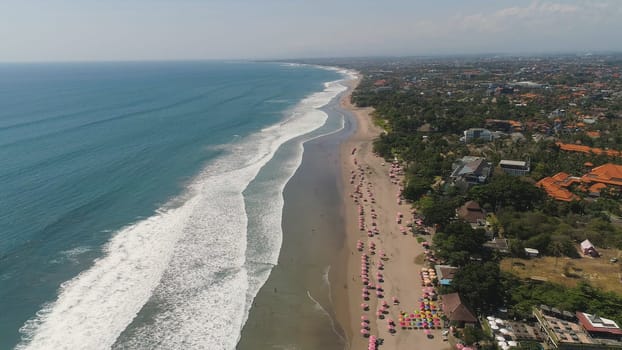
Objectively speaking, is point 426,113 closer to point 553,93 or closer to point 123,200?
point 553,93

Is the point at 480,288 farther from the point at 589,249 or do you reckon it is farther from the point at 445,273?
the point at 589,249

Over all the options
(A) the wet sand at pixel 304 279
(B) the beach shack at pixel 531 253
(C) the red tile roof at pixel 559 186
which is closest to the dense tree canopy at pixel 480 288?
(B) the beach shack at pixel 531 253

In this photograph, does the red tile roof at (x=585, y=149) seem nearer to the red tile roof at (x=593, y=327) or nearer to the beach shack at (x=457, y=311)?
the red tile roof at (x=593, y=327)

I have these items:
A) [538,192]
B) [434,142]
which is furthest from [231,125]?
[538,192]

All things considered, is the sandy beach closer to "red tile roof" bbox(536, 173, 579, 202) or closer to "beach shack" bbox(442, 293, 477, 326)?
"beach shack" bbox(442, 293, 477, 326)

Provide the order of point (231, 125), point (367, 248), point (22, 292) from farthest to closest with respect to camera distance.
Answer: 1. point (231, 125)
2. point (367, 248)
3. point (22, 292)

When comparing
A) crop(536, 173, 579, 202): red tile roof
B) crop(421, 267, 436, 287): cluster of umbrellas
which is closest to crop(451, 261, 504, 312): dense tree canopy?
crop(421, 267, 436, 287): cluster of umbrellas

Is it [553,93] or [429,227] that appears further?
[553,93]
